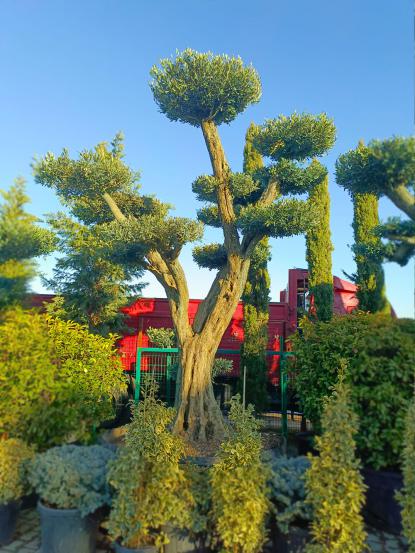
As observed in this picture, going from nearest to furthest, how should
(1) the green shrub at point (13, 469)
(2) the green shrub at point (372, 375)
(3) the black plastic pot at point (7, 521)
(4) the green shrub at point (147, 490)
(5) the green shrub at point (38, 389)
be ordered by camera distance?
(4) the green shrub at point (147, 490) < (1) the green shrub at point (13, 469) < (3) the black plastic pot at point (7, 521) < (5) the green shrub at point (38, 389) < (2) the green shrub at point (372, 375)

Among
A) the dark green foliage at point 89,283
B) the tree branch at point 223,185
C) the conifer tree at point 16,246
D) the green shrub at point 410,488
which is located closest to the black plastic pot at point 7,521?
the conifer tree at point 16,246

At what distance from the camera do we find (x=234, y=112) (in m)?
7.12

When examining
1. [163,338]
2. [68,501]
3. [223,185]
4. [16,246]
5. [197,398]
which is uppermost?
[223,185]

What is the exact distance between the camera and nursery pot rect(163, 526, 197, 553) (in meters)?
4.10

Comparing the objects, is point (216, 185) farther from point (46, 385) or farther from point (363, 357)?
point (46, 385)

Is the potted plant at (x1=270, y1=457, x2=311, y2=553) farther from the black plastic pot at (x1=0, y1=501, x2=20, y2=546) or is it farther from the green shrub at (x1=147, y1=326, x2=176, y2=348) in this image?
the green shrub at (x1=147, y1=326, x2=176, y2=348)

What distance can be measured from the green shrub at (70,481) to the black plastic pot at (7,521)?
0.49m

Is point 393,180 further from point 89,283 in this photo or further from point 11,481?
point 89,283

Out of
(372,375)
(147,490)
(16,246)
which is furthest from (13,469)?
(372,375)

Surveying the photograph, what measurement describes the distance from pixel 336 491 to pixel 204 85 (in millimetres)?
5750

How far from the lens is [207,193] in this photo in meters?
7.74

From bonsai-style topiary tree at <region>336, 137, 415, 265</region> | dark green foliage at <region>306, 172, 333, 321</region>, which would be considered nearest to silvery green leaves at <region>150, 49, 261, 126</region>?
bonsai-style topiary tree at <region>336, 137, 415, 265</region>

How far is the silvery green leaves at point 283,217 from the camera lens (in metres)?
6.48

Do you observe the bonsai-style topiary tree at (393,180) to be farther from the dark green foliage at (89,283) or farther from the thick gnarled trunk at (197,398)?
the dark green foliage at (89,283)
